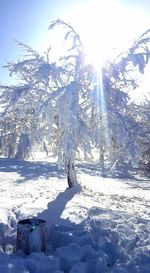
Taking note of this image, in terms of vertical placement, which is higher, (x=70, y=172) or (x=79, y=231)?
(x=70, y=172)

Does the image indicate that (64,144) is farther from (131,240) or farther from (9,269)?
(9,269)

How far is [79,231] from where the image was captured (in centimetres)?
800

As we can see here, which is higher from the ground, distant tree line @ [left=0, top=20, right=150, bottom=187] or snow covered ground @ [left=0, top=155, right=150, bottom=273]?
distant tree line @ [left=0, top=20, right=150, bottom=187]

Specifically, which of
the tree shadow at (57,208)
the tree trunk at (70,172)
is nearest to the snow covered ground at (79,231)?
the tree shadow at (57,208)

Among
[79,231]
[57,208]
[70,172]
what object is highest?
[70,172]

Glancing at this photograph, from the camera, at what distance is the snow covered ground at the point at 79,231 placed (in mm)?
6250

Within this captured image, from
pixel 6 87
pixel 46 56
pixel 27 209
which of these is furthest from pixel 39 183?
pixel 27 209

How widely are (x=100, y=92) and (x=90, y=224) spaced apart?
16.5ft

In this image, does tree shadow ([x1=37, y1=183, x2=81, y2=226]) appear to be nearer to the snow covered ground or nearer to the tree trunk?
the snow covered ground

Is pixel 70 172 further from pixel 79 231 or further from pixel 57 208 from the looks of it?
pixel 79 231

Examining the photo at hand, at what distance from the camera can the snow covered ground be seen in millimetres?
6250

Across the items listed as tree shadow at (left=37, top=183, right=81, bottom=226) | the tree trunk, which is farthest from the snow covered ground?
the tree trunk

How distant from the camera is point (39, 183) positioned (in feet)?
54.8

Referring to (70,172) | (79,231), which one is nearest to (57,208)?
(79,231)
